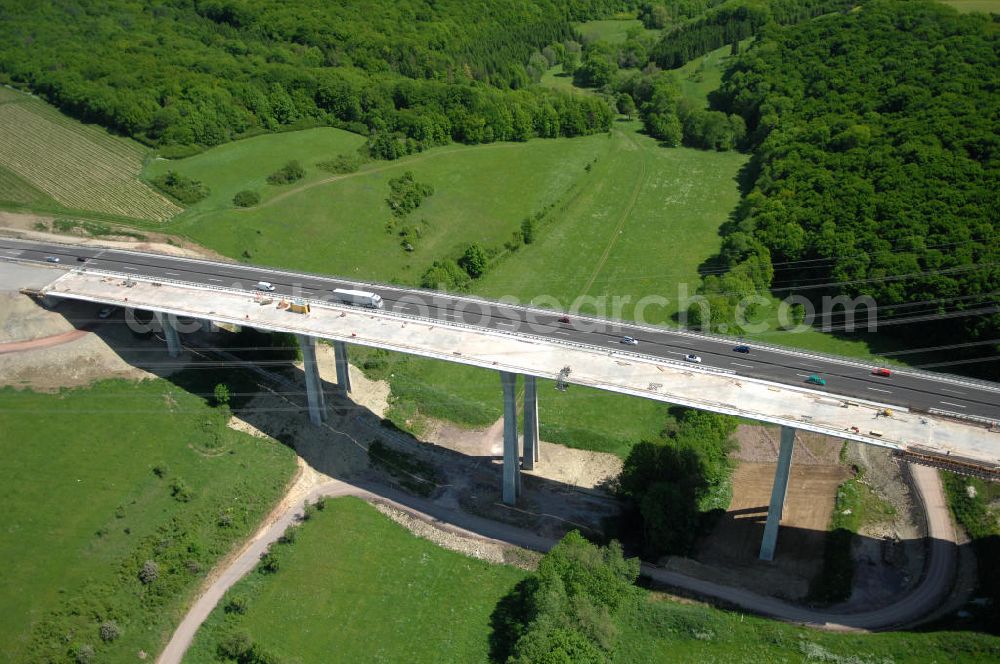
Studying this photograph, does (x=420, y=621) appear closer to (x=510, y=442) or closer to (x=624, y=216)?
(x=510, y=442)

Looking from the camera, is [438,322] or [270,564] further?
[438,322]

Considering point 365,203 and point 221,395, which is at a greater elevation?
point 365,203

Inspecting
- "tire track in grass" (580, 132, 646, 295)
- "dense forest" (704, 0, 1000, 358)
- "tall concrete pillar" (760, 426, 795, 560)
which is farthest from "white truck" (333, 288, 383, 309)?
"dense forest" (704, 0, 1000, 358)

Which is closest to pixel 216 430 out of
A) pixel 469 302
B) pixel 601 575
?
pixel 469 302

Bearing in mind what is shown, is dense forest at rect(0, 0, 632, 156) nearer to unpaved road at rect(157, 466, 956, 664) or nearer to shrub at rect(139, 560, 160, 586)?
→ unpaved road at rect(157, 466, 956, 664)

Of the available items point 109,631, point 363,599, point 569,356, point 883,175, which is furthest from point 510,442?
point 883,175

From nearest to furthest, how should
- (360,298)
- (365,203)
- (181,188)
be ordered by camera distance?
(360,298), (181,188), (365,203)

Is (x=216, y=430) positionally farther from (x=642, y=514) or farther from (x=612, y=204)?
(x=612, y=204)
